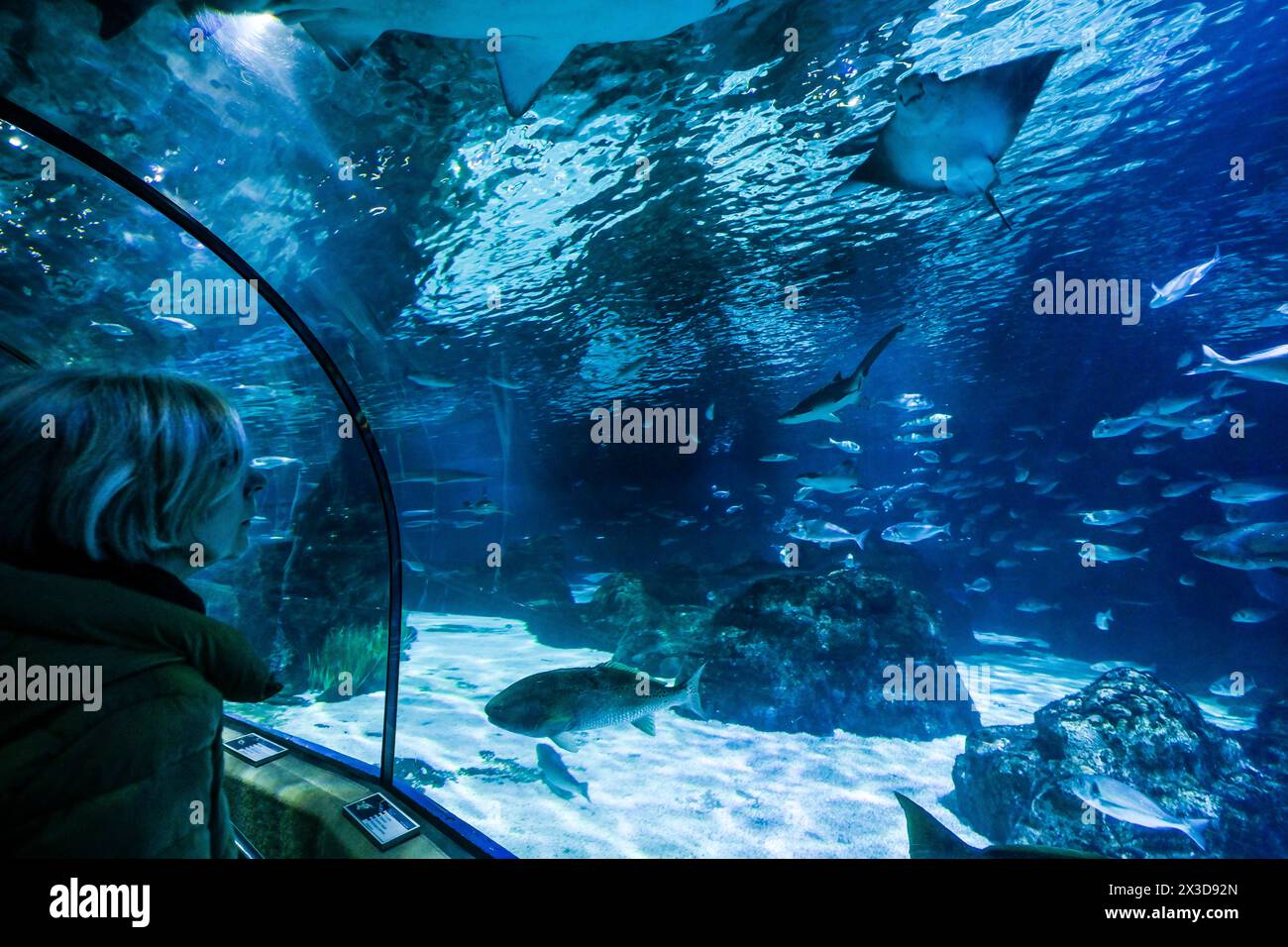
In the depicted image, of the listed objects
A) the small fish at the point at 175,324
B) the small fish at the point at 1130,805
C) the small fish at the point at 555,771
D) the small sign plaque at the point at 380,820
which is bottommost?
the small fish at the point at 555,771

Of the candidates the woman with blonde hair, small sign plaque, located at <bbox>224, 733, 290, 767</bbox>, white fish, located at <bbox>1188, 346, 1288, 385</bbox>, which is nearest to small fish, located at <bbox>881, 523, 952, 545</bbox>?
white fish, located at <bbox>1188, 346, 1288, 385</bbox>

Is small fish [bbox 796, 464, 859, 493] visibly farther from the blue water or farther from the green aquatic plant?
the green aquatic plant

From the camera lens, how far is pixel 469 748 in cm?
647

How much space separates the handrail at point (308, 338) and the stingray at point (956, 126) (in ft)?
17.9

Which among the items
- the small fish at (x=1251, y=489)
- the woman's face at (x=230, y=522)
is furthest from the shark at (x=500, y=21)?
the small fish at (x=1251, y=489)

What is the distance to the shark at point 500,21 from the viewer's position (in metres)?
4.58

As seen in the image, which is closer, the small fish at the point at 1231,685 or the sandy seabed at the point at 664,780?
the sandy seabed at the point at 664,780

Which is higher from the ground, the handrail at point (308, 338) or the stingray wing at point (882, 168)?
the stingray wing at point (882, 168)

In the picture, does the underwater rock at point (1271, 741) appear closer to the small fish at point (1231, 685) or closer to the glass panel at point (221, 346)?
the small fish at point (1231, 685)

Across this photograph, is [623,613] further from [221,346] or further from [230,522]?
[221,346]

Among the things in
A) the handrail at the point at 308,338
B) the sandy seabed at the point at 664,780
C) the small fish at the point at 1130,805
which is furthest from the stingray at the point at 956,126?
the sandy seabed at the point at 664,780

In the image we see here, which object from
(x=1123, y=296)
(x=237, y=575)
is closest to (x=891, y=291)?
(x=1123, y=296)

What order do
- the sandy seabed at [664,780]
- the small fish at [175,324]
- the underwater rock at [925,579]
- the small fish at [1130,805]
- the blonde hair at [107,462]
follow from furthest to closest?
the underwater rock at [925,579] < the small fish at [175,324] < the sandy seabed at [664,780] < the small fish at [1130,805] < the blonde hair at [107,462]

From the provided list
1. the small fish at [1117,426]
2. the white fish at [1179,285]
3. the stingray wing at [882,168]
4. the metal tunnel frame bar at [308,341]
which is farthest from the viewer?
the small fish at [1117,426]
